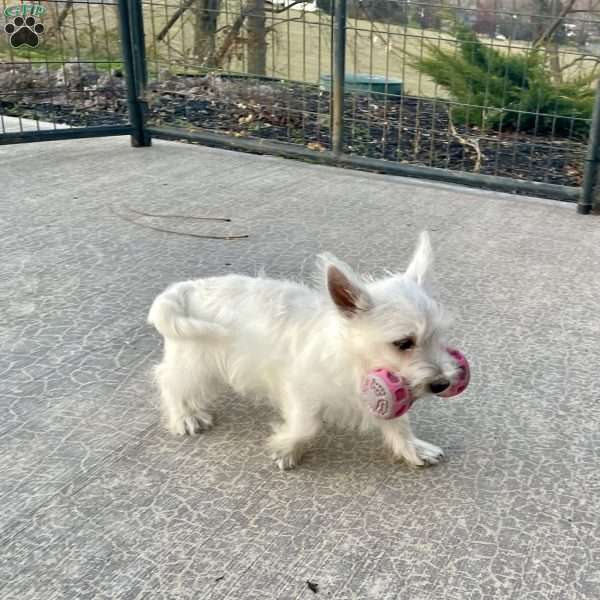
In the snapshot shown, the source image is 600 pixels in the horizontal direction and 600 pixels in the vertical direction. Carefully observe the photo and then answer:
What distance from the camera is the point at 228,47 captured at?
6098 mm

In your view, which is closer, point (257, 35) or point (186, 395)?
point (186, 395)

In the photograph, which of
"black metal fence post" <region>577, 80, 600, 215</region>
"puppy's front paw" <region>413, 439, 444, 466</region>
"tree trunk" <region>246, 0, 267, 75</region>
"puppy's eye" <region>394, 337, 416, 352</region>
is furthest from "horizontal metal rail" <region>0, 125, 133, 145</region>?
"puppy's eye" <region>394, 337, 416, 352</region>

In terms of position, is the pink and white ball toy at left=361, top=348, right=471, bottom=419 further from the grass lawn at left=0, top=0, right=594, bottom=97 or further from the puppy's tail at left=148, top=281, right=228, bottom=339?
the grass lawn at left=0, top=0, right=594, bottom=97

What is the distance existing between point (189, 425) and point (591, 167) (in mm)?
3384

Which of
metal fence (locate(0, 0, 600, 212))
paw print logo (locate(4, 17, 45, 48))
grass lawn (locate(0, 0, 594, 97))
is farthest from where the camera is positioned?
paw print logo (locate(4, 17, 45, 48))

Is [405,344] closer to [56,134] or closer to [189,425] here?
[189,425]

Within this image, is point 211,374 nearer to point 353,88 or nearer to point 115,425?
point 115,425

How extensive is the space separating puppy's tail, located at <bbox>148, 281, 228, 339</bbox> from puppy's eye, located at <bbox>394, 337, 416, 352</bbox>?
2.07 ft

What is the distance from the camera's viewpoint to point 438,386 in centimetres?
218

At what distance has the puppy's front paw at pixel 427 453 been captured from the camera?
252 cm

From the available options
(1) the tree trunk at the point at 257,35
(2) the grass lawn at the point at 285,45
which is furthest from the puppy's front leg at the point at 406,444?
(1) the tree trunk at the point at 257,35

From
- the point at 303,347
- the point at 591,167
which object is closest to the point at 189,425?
the point at 303,347

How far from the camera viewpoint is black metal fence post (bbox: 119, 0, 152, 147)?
606 cm

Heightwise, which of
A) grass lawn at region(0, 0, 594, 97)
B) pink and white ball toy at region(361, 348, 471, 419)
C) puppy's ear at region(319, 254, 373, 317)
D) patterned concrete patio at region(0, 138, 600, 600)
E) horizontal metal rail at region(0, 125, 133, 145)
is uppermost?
grass lawn at region(0, 0, 594, 97)
